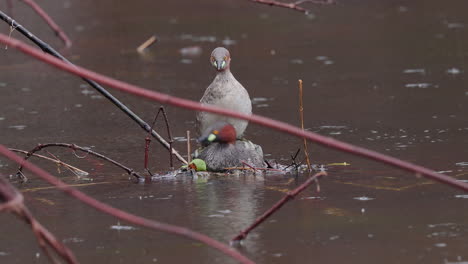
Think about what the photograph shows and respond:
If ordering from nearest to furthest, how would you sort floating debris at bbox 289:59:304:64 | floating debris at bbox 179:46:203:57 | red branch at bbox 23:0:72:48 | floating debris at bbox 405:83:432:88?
red branch at bbox 23:0:72:48
floating debris at bbox 405:83:432:88
floating debris at bbox 289:59:304:64
floating debris at bbox 179:46:203:57

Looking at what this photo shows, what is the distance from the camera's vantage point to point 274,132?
7.00 m

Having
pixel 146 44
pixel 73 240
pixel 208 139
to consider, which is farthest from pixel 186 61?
pixel 73 240

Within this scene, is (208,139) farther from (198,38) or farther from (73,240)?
(198,38)

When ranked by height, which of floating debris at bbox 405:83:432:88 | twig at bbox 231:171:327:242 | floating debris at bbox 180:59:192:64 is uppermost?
floating debris at bbox 180:59:192:64

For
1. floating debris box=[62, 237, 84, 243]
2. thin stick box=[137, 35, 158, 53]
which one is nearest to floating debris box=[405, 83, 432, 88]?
thin stick box=[137, 35, 158, 53]

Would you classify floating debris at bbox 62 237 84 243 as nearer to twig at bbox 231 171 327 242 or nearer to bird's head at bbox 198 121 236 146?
twig at bbox 231 171 327 242

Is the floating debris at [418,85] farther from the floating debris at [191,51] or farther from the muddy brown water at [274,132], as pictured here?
the floating debris at [191,51]

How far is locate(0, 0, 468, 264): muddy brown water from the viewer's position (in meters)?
3.89

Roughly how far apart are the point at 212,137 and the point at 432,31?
23.0 ft

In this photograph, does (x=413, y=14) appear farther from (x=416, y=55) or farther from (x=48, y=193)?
(x=48, y=193)

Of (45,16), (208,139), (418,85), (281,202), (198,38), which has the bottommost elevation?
(281,202)

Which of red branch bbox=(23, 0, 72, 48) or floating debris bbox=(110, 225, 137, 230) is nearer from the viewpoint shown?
red branch bbox=(23, 0, 72, 48)

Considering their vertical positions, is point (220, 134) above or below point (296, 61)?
below

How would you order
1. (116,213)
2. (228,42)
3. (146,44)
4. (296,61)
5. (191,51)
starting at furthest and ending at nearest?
(228,42) < (146,44) < (191,51) < (296,61) < (116,213)
